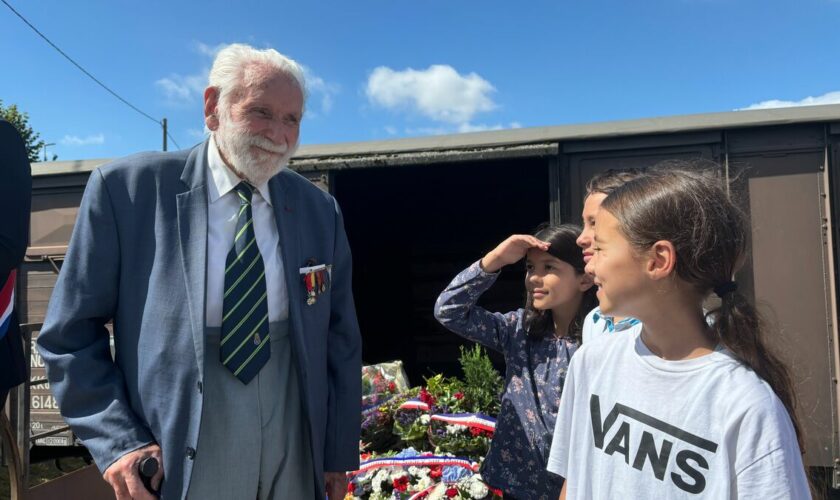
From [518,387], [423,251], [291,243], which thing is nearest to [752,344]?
[518,387]

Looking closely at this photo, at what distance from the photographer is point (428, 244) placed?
382 inches

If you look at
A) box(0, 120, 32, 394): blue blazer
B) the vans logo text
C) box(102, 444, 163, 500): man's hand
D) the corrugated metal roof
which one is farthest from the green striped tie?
the corrugated metal roof

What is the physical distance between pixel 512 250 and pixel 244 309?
1025 millimetres

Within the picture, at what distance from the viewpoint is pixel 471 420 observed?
317cm

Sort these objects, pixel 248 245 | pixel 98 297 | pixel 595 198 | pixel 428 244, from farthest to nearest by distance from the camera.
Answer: pixel 428 244, pixel 595 198, pixel 248 245, pixel 98 297

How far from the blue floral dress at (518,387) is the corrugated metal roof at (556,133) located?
2259 mm

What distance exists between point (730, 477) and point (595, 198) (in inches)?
40.4

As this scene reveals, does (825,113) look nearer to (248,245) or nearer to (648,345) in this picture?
(648,345)

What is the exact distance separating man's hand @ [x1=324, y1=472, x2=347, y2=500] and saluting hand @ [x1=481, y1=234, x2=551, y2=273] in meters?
0.91

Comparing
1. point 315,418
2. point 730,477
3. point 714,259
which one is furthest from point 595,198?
point 315,418

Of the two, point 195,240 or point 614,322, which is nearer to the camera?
point 195,240

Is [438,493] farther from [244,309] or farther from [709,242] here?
[709,242]

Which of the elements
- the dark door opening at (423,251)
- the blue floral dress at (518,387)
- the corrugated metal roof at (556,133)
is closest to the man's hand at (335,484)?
the blue floral dress at (518,387)

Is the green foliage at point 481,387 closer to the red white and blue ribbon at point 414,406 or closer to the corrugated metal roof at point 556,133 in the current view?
the red white and blue ribbon at point 414,406
